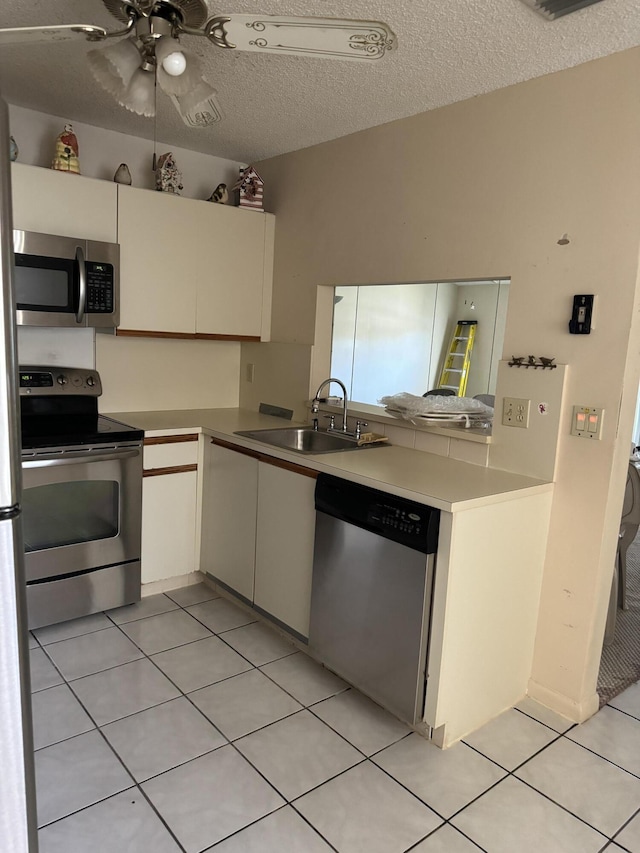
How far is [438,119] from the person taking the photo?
252 cm

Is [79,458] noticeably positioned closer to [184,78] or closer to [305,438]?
[305,438]

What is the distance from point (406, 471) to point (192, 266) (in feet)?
5.65

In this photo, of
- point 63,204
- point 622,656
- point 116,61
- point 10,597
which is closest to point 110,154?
point 63,204

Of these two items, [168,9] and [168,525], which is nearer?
[168,9]

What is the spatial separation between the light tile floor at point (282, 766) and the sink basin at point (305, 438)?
973mm

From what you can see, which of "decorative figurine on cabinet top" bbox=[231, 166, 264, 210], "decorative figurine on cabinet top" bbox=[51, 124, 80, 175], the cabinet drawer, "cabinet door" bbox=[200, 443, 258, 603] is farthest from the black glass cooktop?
"decorative figurine on cabinet top" bbox=[231, 166, 264, 210]

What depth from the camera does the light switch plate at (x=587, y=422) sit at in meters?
2.06

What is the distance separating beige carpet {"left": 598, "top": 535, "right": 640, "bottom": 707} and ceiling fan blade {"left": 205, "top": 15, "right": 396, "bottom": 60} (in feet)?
7.73

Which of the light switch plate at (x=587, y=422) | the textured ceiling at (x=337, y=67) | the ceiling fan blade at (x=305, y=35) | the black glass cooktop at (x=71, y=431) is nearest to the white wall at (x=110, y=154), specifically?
the textured ceiling at (x=337, y=67)

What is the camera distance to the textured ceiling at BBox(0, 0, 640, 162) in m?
1.80

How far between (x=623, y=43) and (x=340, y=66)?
36.9 inches

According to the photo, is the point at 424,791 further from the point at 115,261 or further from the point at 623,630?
the point at 115,261

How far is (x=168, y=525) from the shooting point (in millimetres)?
2988

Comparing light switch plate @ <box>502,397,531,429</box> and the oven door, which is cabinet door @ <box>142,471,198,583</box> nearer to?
the oven door
